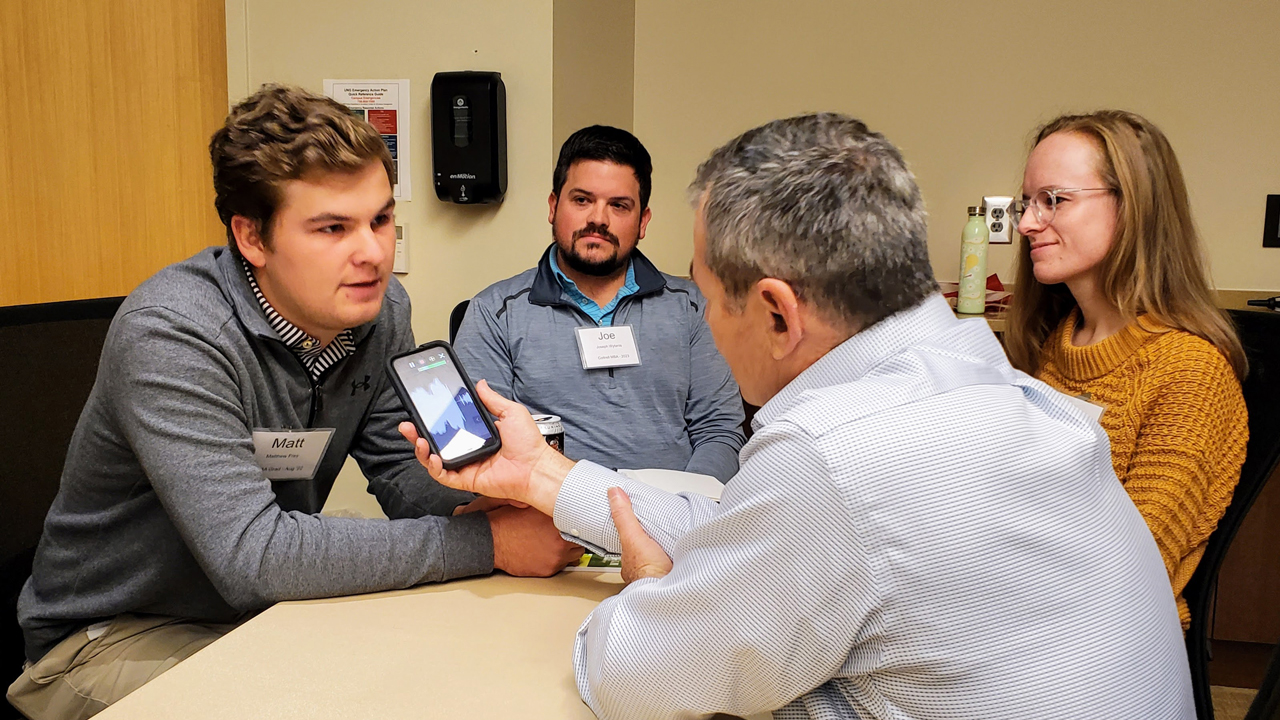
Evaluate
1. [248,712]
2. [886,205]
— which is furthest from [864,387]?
[248,712]

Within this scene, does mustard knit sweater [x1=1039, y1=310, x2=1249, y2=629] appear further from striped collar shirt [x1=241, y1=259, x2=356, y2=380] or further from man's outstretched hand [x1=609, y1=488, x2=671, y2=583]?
striped collar shirt [x1=241, y1=259, x2=356, y2=380]

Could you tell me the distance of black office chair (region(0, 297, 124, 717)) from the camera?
1.47 meters

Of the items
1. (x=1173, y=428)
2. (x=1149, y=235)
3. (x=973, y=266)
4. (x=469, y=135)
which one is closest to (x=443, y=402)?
(x=1173, y=428)

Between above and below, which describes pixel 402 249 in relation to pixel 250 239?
below

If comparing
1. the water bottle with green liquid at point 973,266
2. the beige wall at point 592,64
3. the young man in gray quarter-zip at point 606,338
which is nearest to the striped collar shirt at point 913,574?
the young man in gray quarter-zip at point 606,338

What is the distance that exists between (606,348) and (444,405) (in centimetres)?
123

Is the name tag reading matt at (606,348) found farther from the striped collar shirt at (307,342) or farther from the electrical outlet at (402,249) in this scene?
the striped collar shirt at (307,342)

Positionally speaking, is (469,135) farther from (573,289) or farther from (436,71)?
→ (573,289)

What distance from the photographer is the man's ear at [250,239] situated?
1430mm

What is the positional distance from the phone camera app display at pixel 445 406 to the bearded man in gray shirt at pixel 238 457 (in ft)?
0.45

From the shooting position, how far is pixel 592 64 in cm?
312

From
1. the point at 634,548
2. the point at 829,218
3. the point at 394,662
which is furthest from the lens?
the point at 634,548

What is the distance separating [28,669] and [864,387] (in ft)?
4.54

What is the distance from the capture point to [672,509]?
129cm
